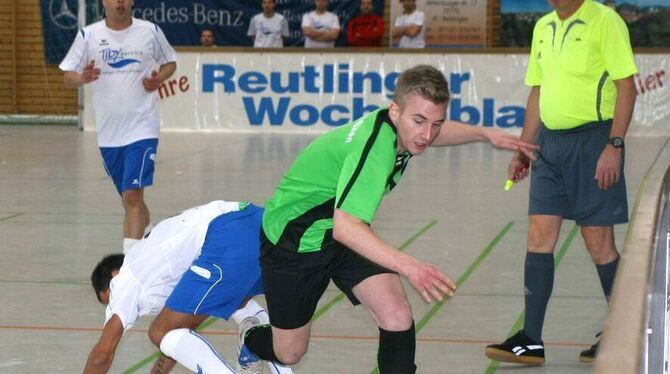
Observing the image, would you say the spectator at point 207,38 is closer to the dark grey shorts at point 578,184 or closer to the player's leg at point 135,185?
the player's leg at point 135,185

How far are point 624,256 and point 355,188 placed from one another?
1614 millimetres

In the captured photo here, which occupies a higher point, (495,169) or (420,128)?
(420,128)

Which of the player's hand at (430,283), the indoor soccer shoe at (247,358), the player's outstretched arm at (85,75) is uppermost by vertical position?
the player's outstretched arm at (85,75)

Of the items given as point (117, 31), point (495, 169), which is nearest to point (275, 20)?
point (495, 169)

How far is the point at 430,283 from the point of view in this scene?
11.7ft

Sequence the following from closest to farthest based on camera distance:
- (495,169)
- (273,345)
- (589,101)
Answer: (273,345)
(589,101)
(495,169)

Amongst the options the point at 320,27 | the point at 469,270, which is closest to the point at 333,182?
the point at 469,270

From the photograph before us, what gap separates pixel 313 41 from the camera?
19844mm

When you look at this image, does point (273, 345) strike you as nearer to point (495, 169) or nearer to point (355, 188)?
point (355, 188)

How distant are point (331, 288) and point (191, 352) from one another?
308 cm

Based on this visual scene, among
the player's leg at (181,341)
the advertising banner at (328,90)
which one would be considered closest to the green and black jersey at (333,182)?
the player's leg at (181,341)

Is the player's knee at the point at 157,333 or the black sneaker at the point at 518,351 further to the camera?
the black sneaker at the point at 518,351

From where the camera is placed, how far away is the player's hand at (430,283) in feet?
11.6

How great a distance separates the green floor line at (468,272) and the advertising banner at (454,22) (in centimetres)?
998
